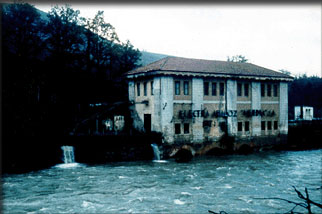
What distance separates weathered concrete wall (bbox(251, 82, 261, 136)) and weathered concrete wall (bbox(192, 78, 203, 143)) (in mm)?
6287

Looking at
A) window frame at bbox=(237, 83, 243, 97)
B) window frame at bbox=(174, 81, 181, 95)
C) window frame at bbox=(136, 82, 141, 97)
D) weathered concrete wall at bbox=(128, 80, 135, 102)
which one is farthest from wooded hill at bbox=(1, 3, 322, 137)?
window frame at bbox=(237, 83, 243, 97)

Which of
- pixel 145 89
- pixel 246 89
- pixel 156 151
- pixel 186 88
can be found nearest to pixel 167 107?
pixel 186 88

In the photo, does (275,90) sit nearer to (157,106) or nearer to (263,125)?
(263,125)

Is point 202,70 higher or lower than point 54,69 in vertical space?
lower

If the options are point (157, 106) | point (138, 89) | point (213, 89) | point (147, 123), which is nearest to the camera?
point (157, 106)

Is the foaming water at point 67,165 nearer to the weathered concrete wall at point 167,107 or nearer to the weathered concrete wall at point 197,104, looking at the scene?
the weathered concrete wall at point 167,107

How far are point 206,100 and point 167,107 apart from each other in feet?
13.5

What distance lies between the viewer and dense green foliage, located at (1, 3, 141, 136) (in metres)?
24.3

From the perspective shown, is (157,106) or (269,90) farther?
(269,90)

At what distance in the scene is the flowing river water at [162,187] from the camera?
1355cm

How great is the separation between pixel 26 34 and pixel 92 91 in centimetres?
924

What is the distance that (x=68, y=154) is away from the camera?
2348cm

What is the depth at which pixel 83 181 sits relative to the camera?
1794 cm

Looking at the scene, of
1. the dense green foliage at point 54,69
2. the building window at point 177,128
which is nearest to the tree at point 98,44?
the dense green foliage at point 54,69
